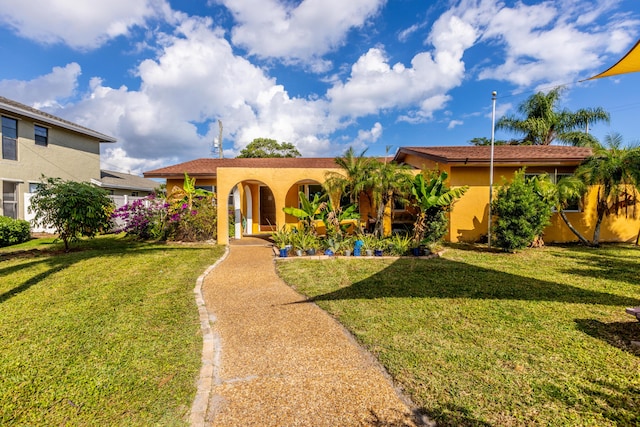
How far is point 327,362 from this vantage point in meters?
3.96

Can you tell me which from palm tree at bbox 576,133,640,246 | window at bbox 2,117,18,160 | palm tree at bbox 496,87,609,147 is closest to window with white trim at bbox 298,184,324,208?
palm tree at bbox 576,133,640,246

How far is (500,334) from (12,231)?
64.6 ft

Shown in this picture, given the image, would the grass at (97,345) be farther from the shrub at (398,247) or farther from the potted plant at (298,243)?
the shrub at (398,247)

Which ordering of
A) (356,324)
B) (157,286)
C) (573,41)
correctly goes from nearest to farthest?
1. (356,324)
2. (157,286)
3. (573,41)

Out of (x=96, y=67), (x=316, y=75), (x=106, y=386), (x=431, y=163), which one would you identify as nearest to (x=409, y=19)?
(x=431, y=163)

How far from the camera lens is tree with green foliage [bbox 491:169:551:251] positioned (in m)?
10.8

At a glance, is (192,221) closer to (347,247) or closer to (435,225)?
(347,247)

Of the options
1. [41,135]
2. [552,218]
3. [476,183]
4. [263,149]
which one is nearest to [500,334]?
[476,183]

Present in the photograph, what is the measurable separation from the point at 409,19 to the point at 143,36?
41.4 feet

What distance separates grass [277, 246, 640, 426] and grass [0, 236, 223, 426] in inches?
103

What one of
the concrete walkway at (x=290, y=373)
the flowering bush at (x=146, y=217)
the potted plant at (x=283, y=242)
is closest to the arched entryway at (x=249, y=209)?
the flowering bush at (x=146, y=217)

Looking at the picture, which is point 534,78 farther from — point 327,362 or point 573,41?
point 327,362

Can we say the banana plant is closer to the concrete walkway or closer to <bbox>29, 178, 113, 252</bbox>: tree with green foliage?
the concrete walkway

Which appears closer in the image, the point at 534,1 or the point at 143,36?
the point at 534,1
